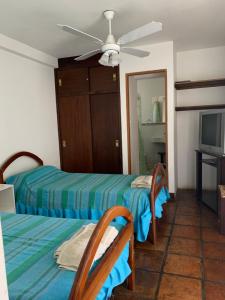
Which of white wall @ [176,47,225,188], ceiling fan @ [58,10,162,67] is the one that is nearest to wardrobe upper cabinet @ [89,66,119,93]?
white wall @ [176,47,225,188]

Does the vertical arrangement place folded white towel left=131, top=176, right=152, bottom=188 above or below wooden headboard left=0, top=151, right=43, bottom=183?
below

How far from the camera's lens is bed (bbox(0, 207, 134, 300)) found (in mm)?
1144

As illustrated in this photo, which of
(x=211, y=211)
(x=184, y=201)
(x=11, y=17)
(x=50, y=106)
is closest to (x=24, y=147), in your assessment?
(x=50, y=106)

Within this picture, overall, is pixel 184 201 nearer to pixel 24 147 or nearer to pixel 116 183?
pixel 116 183

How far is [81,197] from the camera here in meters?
2.80

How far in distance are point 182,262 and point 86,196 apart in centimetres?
123

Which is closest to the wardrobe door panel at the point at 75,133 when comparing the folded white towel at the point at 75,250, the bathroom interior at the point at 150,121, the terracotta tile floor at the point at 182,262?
the bathroom interior at the point at 150,121

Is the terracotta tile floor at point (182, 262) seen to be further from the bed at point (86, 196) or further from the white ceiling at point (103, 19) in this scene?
the white ceiling at point (103, 19)

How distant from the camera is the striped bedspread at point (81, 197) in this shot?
2.53 metres

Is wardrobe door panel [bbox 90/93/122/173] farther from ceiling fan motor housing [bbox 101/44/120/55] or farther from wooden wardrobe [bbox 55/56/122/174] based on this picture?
ceiling fan motor housing [bbox 101/44/120/55]

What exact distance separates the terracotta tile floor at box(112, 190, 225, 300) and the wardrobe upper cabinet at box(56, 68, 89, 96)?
265 centimetres

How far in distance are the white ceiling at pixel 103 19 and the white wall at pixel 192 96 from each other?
0.46 meters

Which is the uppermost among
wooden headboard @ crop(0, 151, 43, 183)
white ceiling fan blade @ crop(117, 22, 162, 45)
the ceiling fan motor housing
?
white ceiling fan blade @ crop(117, 22, 162, 45)

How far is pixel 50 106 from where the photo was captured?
4.30 metres
